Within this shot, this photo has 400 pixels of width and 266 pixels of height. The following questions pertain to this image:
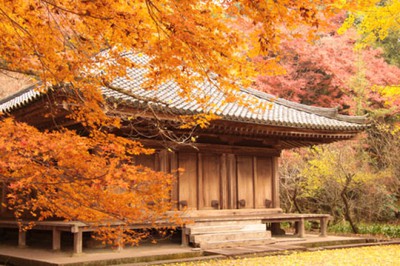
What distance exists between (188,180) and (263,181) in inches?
113

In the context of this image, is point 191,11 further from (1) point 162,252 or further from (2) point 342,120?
(2) point 342,120

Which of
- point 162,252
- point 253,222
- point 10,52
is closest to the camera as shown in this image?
point 10,52

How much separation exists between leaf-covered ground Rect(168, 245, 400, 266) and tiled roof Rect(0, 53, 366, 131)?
11.6 ft

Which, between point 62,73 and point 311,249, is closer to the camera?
point 62,73

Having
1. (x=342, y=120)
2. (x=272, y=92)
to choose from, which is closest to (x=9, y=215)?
(x=342, y=120)

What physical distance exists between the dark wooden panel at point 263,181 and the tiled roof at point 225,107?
1.70 metres

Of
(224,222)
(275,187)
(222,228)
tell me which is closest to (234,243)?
(222,228)

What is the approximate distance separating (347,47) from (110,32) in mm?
22122

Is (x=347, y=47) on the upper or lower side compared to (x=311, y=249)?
upper

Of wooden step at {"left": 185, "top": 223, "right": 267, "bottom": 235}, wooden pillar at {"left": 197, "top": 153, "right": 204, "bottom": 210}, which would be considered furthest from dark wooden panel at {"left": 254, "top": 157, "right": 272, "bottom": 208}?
wooden pillar at {"left": 197, "top": 153, "right": 204, "bottom": 210}

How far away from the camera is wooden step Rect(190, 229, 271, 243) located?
1237 cm

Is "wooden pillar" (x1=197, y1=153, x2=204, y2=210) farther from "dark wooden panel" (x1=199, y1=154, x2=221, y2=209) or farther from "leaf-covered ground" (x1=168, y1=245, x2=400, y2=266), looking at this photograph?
"leaf-covered ground" (x1=168, y1=245, x2=400, y2=266)

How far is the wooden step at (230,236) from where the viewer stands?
12367mm

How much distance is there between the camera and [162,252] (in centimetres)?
1146
